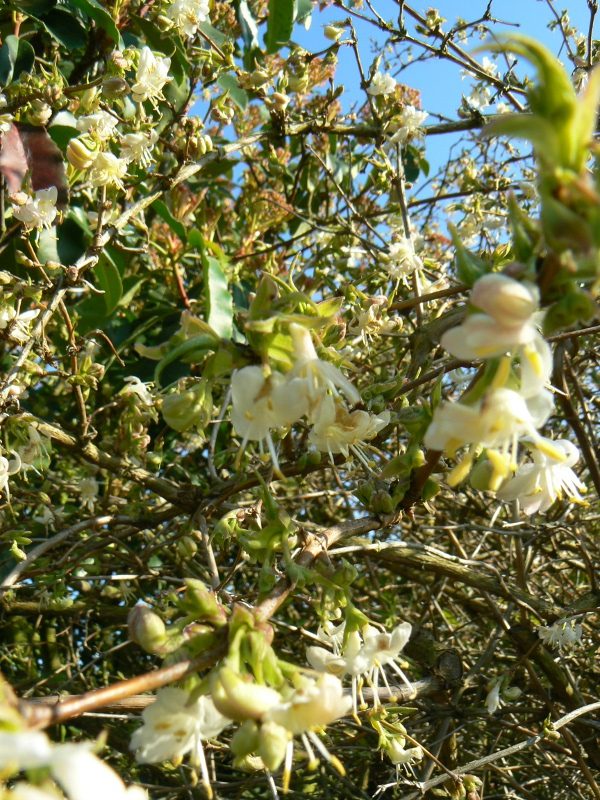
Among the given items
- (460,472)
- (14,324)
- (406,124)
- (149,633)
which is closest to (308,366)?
(460,472)

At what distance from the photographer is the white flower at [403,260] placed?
1829 millimetres

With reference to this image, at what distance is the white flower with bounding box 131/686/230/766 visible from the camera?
2.22 feet

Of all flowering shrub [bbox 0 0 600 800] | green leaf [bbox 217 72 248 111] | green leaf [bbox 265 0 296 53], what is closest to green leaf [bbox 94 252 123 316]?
flowering shrub [bbox 0 0 600 800]

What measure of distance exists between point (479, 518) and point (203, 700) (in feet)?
6.33

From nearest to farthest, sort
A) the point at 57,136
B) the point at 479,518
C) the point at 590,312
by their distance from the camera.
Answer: the point at 590,312 < the point at 57,136 < the point at 479,518

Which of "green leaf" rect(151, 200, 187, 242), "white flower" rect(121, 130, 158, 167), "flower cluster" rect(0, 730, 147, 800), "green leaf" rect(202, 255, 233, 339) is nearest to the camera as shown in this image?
"flower cluster" rect(0, 730, 147, 800)

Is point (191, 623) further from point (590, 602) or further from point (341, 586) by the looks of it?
point (590, 602)

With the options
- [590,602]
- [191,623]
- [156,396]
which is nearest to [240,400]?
[191,623]

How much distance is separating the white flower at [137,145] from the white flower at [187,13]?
339 millimetres

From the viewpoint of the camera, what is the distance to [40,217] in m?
1.56

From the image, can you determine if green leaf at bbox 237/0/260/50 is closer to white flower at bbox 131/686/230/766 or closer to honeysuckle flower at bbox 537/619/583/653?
honeysuckle flower at bbox 537/619/583/653

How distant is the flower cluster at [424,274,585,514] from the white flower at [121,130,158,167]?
1100mm

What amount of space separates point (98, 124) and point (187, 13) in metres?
0.42

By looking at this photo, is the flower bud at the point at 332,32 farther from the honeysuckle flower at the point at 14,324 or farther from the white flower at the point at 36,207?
the honeysuckle flower at the point at 14,324
